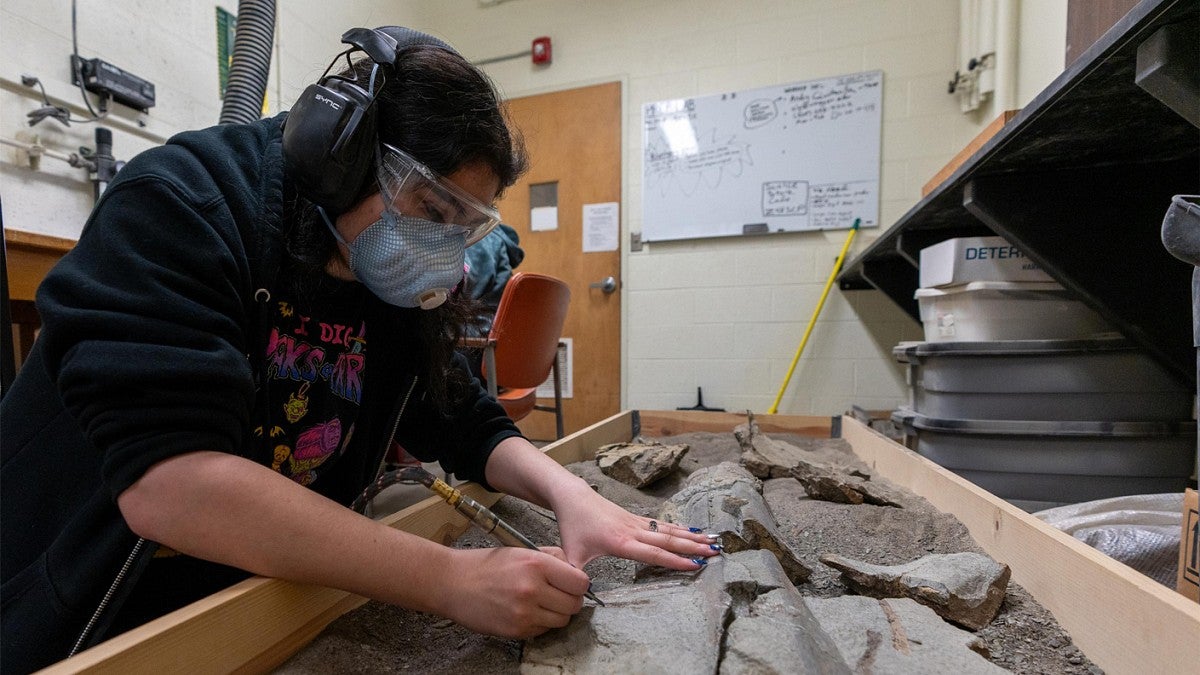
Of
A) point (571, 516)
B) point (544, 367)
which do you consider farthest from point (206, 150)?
point (544, 367)

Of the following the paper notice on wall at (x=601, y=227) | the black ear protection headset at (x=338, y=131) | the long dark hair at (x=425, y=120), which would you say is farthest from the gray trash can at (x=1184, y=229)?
the paper notice on wall at (x=601, y=227)

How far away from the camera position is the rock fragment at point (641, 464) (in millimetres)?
1574

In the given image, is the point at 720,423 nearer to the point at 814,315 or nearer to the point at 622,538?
the point at 814,315

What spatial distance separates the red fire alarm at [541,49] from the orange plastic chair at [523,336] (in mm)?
2417

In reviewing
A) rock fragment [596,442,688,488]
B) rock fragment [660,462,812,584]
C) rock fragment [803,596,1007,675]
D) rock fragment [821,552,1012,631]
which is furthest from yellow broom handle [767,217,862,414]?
rock fragment [803,596,1007,675]

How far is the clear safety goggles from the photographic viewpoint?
31.2 inches

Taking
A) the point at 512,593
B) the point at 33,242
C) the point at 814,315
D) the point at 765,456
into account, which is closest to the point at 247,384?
the point at 512,593

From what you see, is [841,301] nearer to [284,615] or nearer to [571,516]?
[571,516]

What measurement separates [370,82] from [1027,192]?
5.08ft

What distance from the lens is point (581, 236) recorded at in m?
3.94

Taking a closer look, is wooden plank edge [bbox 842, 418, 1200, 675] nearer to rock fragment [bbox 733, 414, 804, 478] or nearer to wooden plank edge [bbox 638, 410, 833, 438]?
rock fragment [bbox 733, 414, 804, 478]

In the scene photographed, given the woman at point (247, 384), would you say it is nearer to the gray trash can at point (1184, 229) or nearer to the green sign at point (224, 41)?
the gray trash can at point (1184, 229)

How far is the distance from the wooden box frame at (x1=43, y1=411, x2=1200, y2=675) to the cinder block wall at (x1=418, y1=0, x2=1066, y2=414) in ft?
7.97

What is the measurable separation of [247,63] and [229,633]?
2.54 meters
